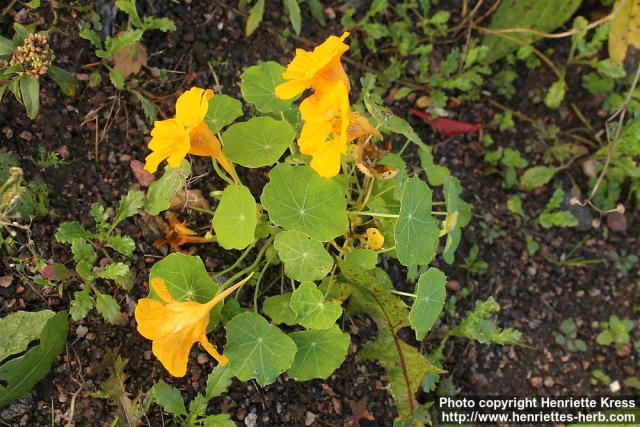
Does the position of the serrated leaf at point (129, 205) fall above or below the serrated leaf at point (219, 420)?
above

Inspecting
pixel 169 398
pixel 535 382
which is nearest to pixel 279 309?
pixel 169 398

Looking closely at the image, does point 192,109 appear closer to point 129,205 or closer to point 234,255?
point 129,205

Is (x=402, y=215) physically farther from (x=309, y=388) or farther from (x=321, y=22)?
(x=321, y=22)

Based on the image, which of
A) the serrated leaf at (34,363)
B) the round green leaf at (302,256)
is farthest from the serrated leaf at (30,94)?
the round green leaf at (302,256)

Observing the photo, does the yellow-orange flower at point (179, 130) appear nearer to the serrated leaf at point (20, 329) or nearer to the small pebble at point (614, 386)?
the serrated leaf at point (20, 329)

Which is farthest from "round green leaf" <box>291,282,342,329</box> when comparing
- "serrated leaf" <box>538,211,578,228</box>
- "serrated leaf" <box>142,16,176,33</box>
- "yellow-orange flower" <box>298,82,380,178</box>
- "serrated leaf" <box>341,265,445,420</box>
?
"serrated leaf" <box>538,211,578,228</box>

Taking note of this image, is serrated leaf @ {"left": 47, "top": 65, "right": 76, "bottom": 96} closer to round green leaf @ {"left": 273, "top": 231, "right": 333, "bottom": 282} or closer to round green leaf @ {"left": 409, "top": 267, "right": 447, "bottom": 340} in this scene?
round green leaf @ {"left": 273, "top": 231, "right": 333, "bottom": 282}
